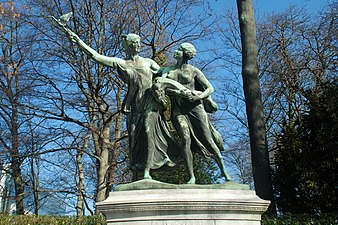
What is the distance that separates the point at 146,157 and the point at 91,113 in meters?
10.1

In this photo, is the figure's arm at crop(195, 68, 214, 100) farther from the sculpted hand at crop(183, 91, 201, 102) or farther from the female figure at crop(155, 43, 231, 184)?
the sculpted hand at crop(183, 91, 201, 102)

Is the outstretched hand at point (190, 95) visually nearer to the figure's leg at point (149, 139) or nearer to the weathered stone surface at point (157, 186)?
the figure's leg at point (149, 139)

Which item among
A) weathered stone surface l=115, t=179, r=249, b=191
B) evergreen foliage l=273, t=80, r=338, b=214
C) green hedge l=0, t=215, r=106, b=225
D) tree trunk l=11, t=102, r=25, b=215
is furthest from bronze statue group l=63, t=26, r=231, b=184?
tree trunk l=11, t=102, r=25, b=215

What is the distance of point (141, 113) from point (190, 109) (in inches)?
32.7

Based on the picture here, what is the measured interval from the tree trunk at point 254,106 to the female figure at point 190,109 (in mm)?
5639

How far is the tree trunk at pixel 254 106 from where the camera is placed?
11.9 meters

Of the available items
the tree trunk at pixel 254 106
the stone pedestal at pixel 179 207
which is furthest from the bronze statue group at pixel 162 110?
the tree trunk at pixel 254 106

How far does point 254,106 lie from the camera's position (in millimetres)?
12656

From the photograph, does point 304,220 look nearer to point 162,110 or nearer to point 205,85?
point 205,85

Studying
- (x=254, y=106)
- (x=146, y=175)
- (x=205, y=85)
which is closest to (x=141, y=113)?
(x=146, y=175)

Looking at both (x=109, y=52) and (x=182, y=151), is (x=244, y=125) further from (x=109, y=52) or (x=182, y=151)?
(x=182, y=151)

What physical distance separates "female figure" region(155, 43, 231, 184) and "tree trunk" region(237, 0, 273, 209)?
5.64 m

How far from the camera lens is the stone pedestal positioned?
5.52 m

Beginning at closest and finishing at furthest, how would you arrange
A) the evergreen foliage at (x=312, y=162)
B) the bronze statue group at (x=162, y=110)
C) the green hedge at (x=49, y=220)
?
the bronze statue group at (x=162, y=110)
the green hedge at (x=49, y=220)
the evergreen foliage at (x=312, y=162)
